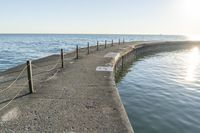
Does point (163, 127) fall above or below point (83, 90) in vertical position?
below

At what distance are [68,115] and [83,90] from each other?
2295 mm

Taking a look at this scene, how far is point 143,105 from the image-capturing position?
9.09 metres

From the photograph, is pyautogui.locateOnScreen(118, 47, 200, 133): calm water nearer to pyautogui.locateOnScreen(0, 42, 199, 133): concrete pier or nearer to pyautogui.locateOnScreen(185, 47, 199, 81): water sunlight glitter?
pyautogui.locateOnScreen(185, 47, 199, 81): water sunlight glitter

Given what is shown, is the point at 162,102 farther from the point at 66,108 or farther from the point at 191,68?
the point at 191,68

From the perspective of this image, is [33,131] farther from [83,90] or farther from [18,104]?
[83,90]

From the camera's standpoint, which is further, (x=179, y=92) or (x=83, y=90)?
(x=179, y=92)

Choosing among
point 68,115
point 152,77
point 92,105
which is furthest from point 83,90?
point 152,77

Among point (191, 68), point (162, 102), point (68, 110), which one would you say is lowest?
point (162, 102)

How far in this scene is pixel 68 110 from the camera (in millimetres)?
5801

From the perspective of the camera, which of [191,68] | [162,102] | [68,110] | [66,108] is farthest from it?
A: [191,68]

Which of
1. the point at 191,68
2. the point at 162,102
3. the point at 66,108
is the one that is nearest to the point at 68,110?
the point at 66,108

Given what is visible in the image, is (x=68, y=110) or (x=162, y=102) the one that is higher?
(x=68, y=110)

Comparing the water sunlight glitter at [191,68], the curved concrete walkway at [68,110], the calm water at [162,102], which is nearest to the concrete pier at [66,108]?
the curved concrete walkway at [68,110]

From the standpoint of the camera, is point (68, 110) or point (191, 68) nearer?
point (68, 110)
